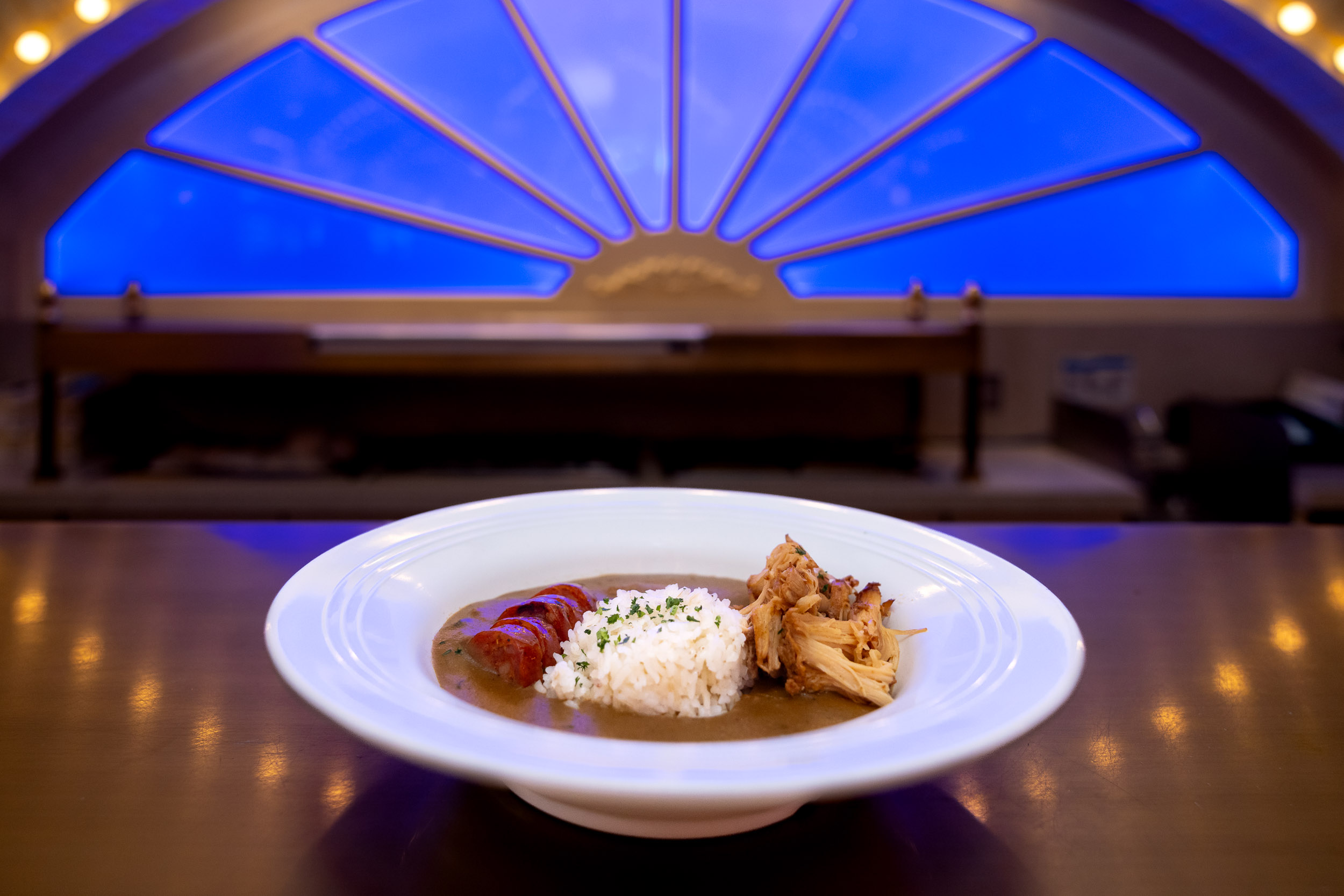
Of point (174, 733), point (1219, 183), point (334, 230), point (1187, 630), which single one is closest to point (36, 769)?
point (174, 733)

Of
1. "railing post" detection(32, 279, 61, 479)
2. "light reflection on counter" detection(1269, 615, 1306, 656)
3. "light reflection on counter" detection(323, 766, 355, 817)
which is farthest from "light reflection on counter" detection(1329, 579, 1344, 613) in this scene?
"railing post" detection(32, 279, 61, 479)

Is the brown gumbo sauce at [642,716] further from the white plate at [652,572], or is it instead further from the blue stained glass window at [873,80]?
the blue stained glass window at [873,80]

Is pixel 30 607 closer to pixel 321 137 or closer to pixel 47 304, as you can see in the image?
pixel 47 304

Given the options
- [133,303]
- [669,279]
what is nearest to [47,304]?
[133,303]

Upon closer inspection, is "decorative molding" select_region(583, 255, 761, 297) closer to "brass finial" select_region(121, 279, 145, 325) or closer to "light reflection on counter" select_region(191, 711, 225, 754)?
"brass finial" select_region(121, 279, 145, 325)

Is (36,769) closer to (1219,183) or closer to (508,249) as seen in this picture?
(508,249)

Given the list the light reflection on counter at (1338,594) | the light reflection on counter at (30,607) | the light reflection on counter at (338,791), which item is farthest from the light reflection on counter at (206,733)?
the light reflection on counter at (1338,594)

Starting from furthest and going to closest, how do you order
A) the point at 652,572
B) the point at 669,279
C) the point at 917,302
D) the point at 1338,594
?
1. the point at 669,279
2. the point at 917,302
3. the point at 1338,594
4. the point at 652,572
